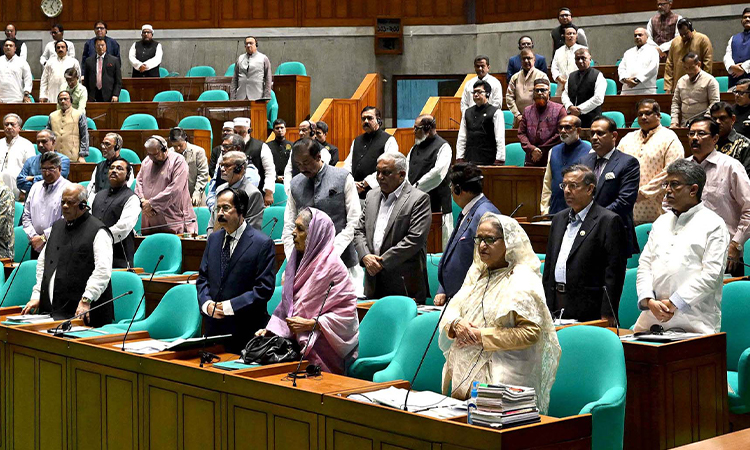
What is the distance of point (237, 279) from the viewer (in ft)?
14.0

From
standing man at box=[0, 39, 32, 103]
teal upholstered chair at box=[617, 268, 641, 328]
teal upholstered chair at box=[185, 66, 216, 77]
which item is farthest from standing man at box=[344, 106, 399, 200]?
teal upholstered chair at box=[185, 66, 216, 77]

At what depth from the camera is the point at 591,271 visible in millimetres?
4137

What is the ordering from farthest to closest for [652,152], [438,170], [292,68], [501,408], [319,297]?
1. [292,68]
2. [438,170]
3. [652,152]
4. [319,297]
5. [501,408]

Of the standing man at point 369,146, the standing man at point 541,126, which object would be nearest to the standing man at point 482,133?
the standing man at point 541,126

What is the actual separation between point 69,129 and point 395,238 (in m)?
5.18

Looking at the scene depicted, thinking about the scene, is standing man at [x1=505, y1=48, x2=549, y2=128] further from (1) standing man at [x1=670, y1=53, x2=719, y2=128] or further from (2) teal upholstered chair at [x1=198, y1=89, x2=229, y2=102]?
(2) teal upholstered chair at [x1=198, y1=89, x2=229, y2=102]

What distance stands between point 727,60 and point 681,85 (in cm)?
144

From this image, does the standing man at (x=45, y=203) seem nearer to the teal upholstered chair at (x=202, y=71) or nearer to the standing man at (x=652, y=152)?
the standing man at (x=652, y=152)

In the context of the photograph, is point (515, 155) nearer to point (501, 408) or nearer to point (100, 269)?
point (100, 269)

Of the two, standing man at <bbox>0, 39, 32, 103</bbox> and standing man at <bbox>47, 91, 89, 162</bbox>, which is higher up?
standing man at <bbox>0, 39, 32, 103</bbox>

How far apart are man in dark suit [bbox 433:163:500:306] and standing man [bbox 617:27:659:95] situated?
197 inches

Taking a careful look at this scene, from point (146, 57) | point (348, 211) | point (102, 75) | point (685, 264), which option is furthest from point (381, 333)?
point (146, 57)

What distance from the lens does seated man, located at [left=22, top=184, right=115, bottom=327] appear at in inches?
191

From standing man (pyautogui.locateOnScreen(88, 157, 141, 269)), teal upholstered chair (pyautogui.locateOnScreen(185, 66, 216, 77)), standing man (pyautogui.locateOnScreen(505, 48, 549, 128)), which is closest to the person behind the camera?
standing man (pyautogui.locateOnScreen(88, 157, 141, 269))
